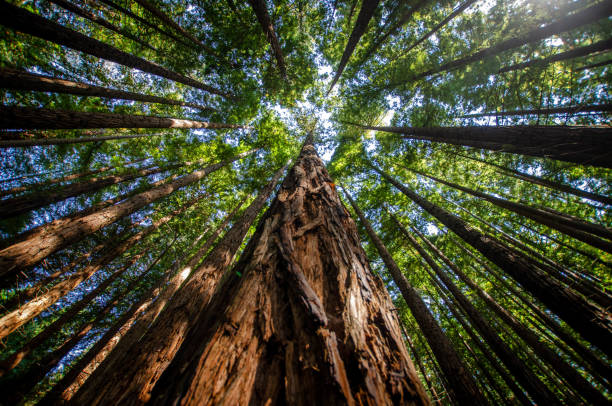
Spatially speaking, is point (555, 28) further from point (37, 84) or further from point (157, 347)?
point (37, 84)

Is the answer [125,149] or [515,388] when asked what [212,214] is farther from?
[515,388]

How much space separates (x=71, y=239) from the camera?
3434 millimetres

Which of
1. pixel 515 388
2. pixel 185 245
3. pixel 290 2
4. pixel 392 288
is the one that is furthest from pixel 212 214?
pixel 515 388

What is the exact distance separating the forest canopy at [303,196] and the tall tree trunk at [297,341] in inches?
0.5

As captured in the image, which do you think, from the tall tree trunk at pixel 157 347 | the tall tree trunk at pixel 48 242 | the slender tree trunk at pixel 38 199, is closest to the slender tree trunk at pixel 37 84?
the tall tree trunk at pixel 48 242

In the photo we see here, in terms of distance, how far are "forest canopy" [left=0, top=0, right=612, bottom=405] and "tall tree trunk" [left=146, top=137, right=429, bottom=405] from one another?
0.01 meters

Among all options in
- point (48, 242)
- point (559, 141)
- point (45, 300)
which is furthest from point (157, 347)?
point (45, 300)

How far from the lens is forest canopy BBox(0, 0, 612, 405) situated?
133 cm

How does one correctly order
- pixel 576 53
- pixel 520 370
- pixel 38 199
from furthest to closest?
1. pixel 38 199
2. pixel 520 370
3. pixel 576 53

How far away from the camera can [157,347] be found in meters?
1.74

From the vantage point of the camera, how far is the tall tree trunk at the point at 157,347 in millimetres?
1320

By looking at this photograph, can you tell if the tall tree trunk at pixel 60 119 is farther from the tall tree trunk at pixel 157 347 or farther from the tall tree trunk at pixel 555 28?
the tall tree trunk at pixel 555 28

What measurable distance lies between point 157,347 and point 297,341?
1.48 meters

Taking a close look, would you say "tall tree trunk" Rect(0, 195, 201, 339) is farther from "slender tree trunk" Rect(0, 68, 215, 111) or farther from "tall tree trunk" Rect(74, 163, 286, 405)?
"slender tree trunk" Rect(0, 68, 215, 111)
